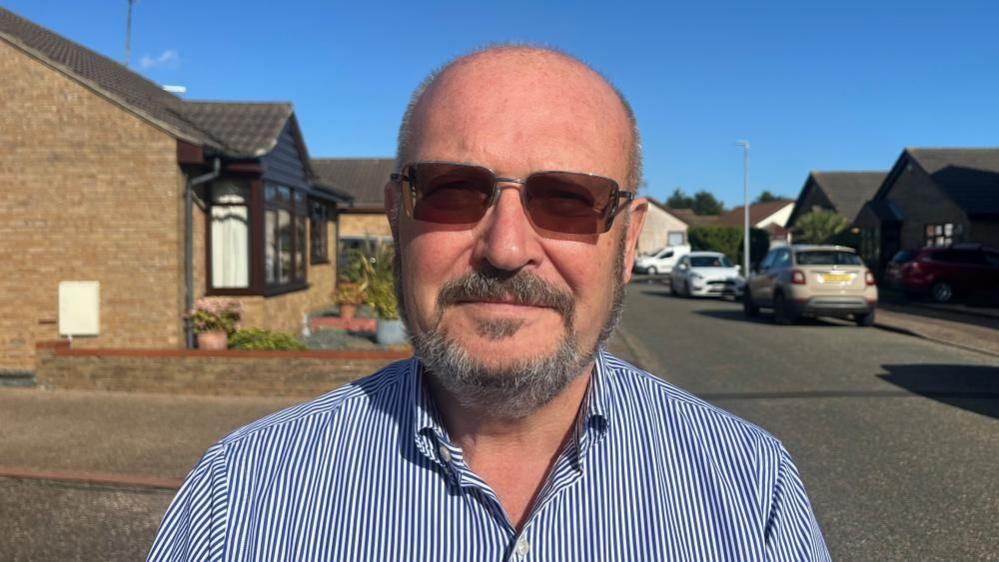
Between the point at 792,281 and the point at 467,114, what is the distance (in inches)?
588

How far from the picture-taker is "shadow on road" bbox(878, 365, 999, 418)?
26.7 feet

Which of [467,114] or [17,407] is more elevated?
[467,114]

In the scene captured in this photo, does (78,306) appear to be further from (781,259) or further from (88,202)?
(781,259)

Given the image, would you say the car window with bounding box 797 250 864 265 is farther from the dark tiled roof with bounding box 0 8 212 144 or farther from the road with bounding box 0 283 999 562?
the dark tiled roof with bounding box 0 8 212 144

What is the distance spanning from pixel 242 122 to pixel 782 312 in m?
10.7

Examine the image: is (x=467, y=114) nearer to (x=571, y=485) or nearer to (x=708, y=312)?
(x=571, y=485)

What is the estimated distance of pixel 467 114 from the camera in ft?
5.25

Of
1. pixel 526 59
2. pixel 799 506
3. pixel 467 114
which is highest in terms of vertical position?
pixel 526 59

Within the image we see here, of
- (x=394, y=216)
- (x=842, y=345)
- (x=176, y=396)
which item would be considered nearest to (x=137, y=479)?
(x=176, y=396)

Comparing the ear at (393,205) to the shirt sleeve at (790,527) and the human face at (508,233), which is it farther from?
the shirt sleeve at (790,527)

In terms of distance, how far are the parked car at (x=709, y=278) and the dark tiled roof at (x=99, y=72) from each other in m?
16.5

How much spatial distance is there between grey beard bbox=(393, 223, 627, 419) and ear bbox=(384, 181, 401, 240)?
274 millimetres

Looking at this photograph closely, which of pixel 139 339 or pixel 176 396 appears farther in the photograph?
pixel 139 339

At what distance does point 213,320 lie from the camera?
32.2ft
